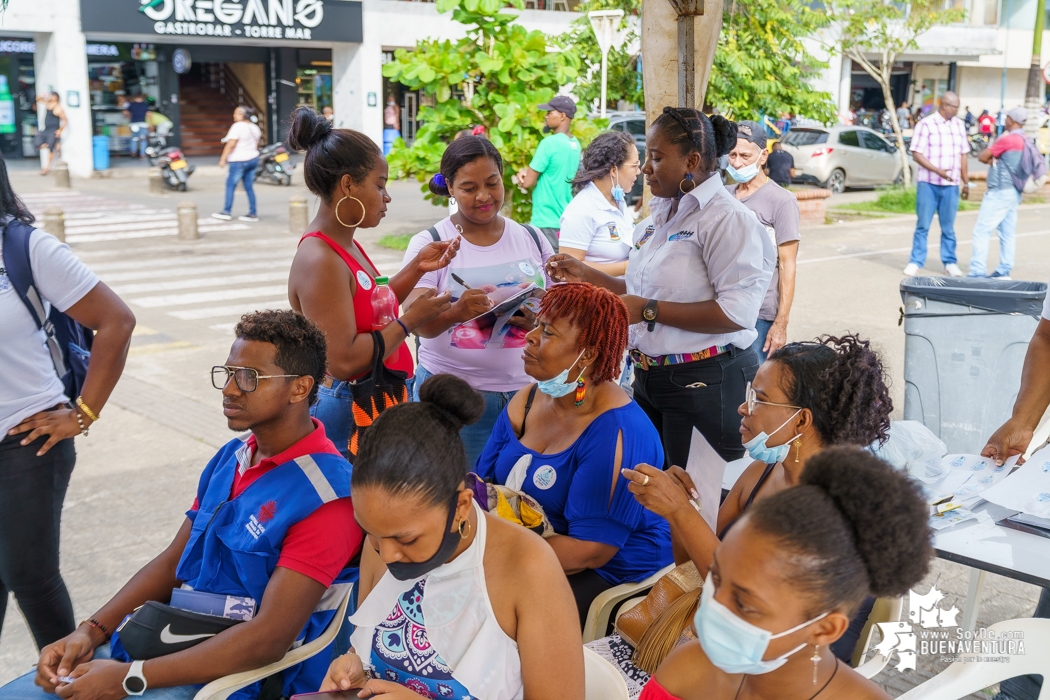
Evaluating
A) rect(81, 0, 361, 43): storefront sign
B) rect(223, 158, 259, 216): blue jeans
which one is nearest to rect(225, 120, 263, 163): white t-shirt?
rect(223, 158, 259, 216): blue jeans

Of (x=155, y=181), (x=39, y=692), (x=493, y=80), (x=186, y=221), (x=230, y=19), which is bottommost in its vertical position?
(x=39, y=692)

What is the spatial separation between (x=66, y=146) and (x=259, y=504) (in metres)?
23.8

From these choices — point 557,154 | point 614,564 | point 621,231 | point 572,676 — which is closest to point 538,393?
point 614,564

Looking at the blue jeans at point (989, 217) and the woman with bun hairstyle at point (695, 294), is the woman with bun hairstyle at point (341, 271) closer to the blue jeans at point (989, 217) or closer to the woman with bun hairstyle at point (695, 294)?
the woman with bun hairstyle at point (695, 294)

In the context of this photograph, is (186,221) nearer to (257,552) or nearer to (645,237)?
(645,237)

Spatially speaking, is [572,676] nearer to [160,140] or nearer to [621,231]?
[621,231]

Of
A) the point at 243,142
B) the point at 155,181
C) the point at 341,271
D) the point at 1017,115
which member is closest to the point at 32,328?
the point at 341,271

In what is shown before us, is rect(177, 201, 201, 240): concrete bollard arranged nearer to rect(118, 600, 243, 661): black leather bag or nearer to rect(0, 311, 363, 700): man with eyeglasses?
rect(0, 311, 363, 700): man with eyeglasses

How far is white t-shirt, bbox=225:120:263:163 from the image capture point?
1588 cm

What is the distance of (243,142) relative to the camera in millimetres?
15914

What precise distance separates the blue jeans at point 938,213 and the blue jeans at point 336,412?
9.21 metres

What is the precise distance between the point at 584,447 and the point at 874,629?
3.12 ft

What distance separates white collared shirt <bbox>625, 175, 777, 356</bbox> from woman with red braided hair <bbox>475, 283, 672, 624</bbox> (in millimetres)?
584

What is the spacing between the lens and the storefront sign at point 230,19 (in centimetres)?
2312
